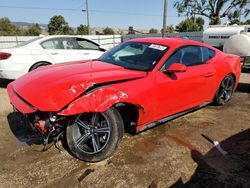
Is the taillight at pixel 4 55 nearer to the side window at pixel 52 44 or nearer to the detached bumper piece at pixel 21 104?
the side window at pixel 52 44

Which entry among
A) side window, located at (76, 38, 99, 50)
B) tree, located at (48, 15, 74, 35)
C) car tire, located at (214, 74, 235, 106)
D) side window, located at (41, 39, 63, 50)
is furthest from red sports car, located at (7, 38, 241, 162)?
tree, located at (48, 15, 74, 35)

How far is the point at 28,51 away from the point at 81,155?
4.49m

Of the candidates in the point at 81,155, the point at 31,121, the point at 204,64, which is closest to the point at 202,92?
the point at 204,64

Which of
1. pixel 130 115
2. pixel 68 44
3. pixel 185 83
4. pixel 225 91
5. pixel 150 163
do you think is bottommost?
pixel 150 163

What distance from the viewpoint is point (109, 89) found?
339 cm

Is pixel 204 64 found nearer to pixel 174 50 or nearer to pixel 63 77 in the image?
pixel 174 50

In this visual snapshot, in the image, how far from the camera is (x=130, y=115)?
3809mm

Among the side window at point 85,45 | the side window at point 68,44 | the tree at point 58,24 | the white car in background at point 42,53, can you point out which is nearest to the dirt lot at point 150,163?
the white car in background at point 42,53

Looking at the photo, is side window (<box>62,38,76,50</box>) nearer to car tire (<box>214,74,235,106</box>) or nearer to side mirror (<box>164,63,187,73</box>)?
car tire (<box>214,74,235,106</box>)

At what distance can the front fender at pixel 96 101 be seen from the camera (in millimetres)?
3111

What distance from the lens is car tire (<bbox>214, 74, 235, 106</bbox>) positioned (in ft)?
18.3

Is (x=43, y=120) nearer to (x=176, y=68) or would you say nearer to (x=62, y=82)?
(x=62, y=82)

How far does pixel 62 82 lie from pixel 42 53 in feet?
13.7

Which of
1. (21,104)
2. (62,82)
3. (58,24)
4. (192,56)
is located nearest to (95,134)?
(62,82)
